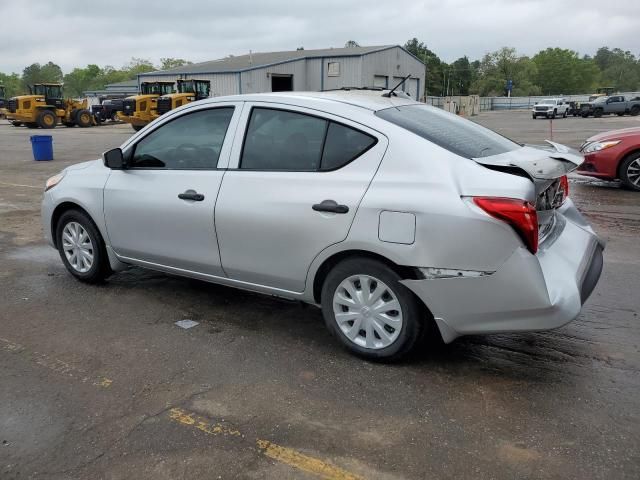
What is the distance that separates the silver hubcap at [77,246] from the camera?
5.12 m

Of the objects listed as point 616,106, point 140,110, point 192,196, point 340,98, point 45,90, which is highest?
point 45,90

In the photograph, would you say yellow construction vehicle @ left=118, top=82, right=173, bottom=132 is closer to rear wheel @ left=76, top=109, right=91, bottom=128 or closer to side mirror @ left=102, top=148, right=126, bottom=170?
rear wheel @ left=76, top=109, right=91, bottom=128

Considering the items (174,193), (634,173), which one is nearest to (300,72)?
(634,173)

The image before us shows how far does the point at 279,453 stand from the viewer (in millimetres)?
2764

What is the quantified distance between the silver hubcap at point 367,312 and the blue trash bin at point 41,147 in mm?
15714

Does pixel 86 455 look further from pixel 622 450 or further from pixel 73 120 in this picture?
pixel 73 120

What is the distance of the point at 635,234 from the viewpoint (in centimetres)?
686

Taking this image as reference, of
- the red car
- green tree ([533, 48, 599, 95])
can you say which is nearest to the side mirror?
the red car

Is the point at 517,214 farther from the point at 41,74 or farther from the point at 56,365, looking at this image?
the point at 41,74

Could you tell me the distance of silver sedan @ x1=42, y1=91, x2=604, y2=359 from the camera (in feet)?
10.3

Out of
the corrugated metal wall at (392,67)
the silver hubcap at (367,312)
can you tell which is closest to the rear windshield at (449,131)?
the silver hubcap at (367,312)

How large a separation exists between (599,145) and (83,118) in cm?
3345

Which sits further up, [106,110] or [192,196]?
[106,110]

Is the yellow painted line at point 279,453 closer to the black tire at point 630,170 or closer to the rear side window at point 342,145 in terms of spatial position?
the rear side window at point 342,145
